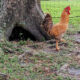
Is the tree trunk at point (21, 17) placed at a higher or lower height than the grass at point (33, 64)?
higher

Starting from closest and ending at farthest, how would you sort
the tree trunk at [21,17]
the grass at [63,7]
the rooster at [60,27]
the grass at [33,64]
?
the grass at [33,64] < the rooster at [60,27] < the tree trunk at [21,17] < the grass at [63,7]

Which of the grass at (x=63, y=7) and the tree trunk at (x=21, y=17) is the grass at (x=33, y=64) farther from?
the grass at (x=63, y=7)

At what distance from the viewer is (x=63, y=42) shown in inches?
298

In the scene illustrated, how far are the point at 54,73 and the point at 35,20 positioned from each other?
299cm

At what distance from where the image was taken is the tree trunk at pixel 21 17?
7367 millimetres

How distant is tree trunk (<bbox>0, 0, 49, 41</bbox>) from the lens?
24.2ft

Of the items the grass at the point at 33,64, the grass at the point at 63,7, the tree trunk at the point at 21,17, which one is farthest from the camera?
the grass at the point at 63,7

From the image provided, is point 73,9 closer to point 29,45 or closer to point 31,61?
point 29,45

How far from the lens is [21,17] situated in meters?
7.60

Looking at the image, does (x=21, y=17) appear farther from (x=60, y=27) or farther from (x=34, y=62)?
(x=34, y=62)

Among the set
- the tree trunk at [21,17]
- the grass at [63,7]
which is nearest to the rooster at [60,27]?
the tree trunk at [21,17]

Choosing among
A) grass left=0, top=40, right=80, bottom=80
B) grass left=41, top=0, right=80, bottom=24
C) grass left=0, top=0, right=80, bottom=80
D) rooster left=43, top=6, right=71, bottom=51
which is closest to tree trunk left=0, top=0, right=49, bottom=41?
grass left=0, top=0, right=80, bottom=80

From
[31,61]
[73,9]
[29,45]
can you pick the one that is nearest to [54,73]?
[31,61]

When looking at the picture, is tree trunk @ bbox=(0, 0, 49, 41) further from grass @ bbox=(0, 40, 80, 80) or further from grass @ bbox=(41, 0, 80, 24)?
Answer: grass @ bbox=(41, 0, 80, 24)
